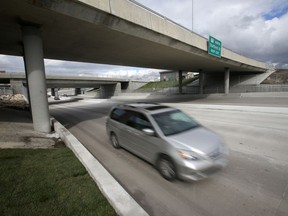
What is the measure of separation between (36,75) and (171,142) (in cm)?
858

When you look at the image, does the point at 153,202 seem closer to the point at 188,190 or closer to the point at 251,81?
the point at 188,190

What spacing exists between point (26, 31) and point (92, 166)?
28.9 feet

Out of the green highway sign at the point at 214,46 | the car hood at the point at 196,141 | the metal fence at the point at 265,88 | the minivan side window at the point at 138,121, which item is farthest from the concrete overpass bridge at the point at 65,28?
the metal fence at the point at 265,88

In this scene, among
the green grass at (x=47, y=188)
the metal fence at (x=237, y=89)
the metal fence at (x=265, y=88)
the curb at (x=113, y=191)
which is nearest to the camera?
the curb at (x=113, y=191)

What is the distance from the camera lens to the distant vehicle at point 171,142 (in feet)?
12.0

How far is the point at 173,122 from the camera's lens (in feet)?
15.9

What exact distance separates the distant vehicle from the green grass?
1613mm

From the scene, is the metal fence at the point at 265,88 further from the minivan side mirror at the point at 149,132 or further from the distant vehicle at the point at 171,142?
the minivan side mirror at the point at 149,132

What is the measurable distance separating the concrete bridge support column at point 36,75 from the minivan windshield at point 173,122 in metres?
7.55

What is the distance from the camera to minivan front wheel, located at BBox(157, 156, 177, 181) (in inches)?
155

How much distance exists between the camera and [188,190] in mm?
3713

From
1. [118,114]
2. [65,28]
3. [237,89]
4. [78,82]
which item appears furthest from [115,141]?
[78,82]

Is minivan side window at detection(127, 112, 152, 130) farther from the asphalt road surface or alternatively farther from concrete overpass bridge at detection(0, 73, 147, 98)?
concrete overpass bridge at detection(0, 73, 147, 98)

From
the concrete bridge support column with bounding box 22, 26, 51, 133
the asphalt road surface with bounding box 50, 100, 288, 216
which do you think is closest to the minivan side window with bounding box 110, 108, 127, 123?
the asphalt road surface with bounding box 50, 100, 288, 216
